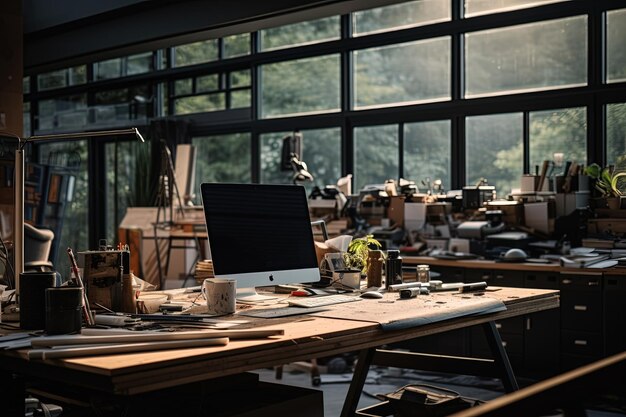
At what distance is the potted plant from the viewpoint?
6.00 meters

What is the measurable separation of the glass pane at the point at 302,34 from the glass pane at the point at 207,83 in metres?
0.79

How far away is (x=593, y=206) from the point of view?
6125mm

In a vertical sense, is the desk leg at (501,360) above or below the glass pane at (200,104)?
below

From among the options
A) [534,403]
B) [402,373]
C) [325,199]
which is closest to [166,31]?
[325,199]

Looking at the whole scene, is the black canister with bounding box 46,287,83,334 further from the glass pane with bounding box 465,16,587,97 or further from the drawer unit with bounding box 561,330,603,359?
the glass pane with bounding box 465,16,587,97

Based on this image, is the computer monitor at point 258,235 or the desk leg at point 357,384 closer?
the computer monitor at point 258,235

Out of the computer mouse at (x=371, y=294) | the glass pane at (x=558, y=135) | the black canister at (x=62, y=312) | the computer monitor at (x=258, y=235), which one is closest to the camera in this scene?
the black canister at (x=62, y=312)

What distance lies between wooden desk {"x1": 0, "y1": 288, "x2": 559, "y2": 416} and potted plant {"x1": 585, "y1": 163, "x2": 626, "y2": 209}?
3635 mm

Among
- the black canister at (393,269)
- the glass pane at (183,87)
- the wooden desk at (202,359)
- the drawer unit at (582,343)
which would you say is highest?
the glass pane at (183,87)

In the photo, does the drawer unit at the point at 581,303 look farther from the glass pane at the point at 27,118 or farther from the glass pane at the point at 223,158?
the glass pane at the point at 27,118

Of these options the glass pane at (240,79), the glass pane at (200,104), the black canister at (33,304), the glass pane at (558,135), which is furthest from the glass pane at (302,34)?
the black canister at (33,304)

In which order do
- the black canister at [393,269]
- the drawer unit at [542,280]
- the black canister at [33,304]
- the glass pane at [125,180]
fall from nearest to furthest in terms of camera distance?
the black canister at [33,304] → the black canister at [393,269] → the drawer unit at [542,280] → the glass pane at [125,180]

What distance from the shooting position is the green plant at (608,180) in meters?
6.05

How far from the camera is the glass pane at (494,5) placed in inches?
269
